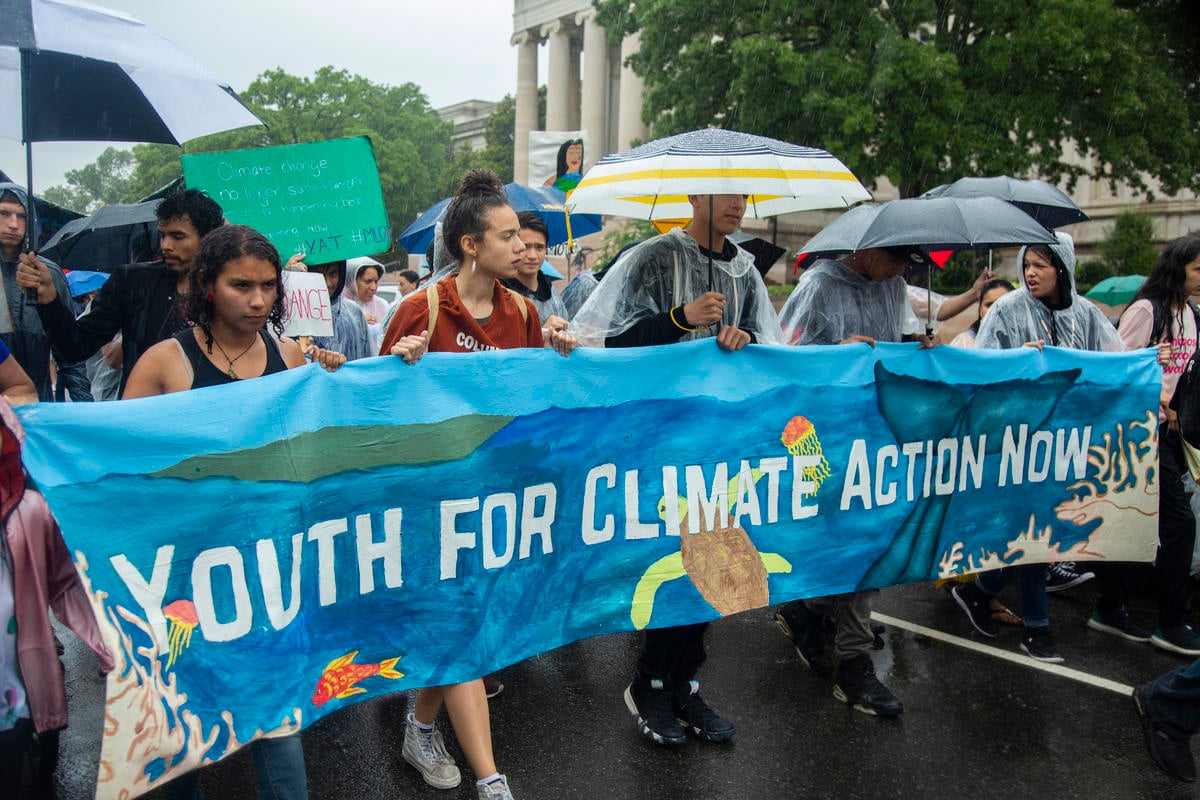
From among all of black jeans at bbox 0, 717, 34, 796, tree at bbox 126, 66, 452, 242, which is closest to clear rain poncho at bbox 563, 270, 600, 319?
black jeans at bbox 0, 717, 34, 796

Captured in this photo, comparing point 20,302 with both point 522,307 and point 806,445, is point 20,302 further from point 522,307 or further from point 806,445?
point 806,445

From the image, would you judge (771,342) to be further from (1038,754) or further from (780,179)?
(1038,754)

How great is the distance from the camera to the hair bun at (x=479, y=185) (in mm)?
3518

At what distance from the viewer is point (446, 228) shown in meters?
3.47

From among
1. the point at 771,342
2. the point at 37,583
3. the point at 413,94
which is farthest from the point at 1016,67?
the point at 413,94

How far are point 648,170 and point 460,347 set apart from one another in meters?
0.91

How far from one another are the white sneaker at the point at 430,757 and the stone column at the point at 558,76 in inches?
1844

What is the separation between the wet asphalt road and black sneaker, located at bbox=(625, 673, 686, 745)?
0.15ft

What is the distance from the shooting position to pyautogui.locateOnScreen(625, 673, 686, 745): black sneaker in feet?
12.3

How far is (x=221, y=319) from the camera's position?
2969 mm

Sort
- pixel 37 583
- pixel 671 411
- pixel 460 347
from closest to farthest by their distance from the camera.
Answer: pixel 37 583 < pixel 460 347 < pixel 671 411

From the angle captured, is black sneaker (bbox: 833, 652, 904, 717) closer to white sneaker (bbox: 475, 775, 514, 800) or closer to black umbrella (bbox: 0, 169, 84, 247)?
white sneaker (bbox: 475, 775, 514, 800)

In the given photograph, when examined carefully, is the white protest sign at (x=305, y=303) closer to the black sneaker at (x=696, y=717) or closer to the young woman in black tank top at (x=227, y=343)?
the young woman in black tank top at (x=227, y=343)

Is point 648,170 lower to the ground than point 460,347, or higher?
higher
